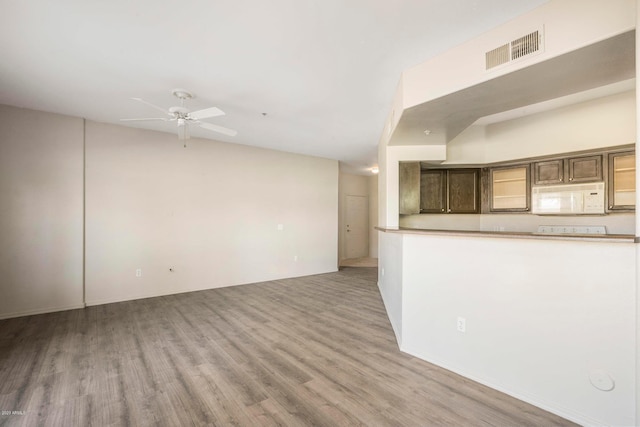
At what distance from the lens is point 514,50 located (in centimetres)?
204

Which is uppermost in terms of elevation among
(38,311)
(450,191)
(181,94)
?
(181,94)

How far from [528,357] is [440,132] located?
104 inches

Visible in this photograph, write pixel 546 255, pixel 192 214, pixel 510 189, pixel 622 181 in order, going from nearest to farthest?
pixel 546 255, pixel 622 181, pixel 510 189, pixel 192 214

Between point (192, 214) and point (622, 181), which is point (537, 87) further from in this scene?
point (192, 214)

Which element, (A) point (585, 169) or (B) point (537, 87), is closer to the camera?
(B) point (537, 87)

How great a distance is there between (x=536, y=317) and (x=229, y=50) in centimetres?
331

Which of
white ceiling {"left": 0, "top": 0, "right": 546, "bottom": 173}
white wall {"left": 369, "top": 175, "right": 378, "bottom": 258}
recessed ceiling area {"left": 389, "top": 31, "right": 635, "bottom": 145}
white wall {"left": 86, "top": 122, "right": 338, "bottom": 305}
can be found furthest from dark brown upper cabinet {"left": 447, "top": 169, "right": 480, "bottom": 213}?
white wall {"left": 369, "top": 175, "right": 378, "bottom": 258}

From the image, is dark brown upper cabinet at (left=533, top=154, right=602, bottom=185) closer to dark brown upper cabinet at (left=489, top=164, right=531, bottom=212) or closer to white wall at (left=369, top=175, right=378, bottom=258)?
dark brown upper cabinet at (left=489, top=164, right=531, bottom=212)

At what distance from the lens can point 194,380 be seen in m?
2.29

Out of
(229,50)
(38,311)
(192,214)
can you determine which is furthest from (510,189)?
(38,311)

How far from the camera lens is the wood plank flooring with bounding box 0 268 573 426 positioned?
187cm

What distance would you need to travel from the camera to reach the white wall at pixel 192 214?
4438mm

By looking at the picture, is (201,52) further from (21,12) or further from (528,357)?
(528,357)

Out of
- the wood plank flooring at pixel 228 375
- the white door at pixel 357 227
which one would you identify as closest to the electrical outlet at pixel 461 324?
the wood plank flooring at pixel 228 375
